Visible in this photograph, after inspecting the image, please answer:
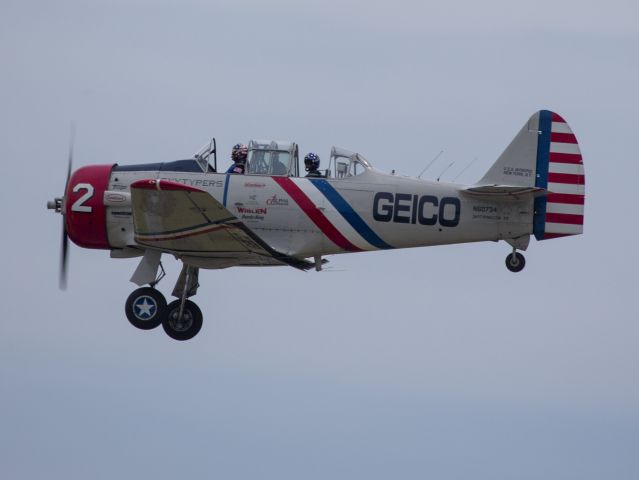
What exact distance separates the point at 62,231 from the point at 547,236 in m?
6.99

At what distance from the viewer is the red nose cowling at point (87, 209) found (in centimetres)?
1866

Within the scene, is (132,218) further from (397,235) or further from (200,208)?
(397,235)

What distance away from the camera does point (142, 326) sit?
1872cm

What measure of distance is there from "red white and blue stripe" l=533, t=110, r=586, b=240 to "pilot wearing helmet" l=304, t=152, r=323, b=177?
10.3 feet

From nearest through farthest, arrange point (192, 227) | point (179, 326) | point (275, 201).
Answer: point (192, 227), point (275, 201), point (179, 326)

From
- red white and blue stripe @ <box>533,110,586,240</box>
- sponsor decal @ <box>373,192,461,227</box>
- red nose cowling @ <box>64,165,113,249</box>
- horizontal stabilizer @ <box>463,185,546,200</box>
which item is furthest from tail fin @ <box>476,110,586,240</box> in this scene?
red nose cowling @ <box>64,165,113,249</box>

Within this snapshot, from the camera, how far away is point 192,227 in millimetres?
17922

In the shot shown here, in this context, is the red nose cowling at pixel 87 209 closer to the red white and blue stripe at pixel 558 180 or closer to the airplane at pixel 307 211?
the airplane at pixel 307 211

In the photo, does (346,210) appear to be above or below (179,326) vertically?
above

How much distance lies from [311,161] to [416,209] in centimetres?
164

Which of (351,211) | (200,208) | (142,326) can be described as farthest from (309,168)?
(142,326)

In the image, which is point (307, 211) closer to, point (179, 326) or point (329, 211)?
point (329, 211)

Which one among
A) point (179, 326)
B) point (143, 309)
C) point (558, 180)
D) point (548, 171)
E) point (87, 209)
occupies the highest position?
point (548, 171)

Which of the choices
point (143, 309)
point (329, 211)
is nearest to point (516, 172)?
point (329, 211)
